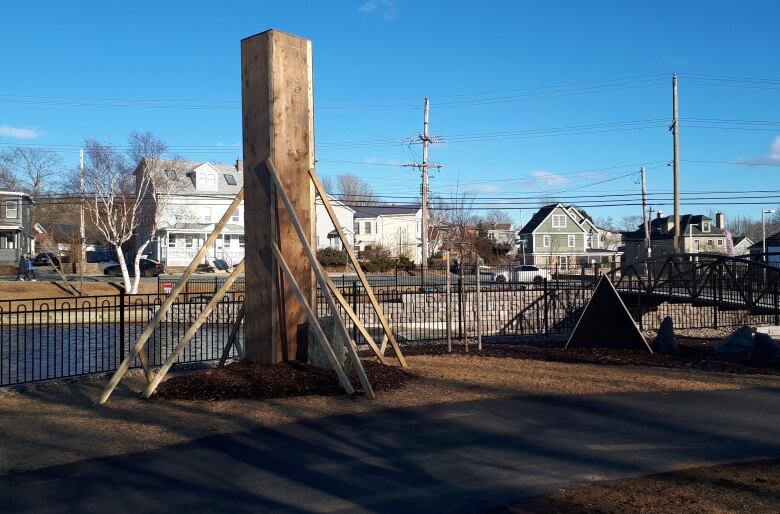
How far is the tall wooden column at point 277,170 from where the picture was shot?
10906mm

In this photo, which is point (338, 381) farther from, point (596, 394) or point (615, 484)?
point (615, 484)

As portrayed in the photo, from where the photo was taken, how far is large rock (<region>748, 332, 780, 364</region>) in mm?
13000

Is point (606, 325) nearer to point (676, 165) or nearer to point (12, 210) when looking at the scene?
point (676, 165)

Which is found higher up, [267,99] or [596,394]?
[267,99]

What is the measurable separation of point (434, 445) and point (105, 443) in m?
3.42

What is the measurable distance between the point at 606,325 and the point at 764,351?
9.80ft

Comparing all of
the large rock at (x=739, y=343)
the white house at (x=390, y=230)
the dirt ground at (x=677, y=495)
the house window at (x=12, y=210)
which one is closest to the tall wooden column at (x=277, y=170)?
the dirt ground at (x=677, y=495)

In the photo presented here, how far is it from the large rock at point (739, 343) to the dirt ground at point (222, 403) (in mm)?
2642

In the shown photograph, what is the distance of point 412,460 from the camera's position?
22.4 feet

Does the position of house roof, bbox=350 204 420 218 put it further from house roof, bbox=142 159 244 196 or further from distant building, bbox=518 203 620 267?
house roof, bbox=142 159 244 196

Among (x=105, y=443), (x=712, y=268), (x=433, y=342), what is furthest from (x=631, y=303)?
(x=105, y=443)

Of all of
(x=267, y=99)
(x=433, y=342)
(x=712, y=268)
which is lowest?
(x=433, y=342)

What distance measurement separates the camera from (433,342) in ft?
58.4

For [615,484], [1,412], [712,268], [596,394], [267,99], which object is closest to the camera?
[615,484]
